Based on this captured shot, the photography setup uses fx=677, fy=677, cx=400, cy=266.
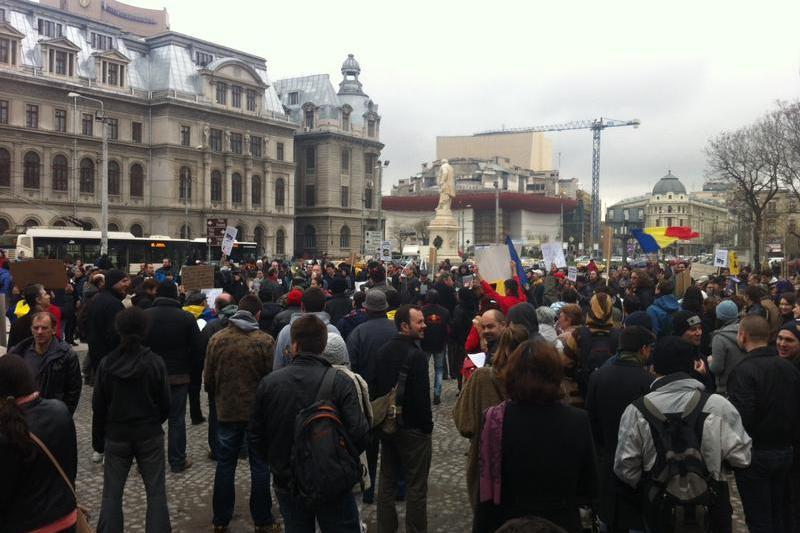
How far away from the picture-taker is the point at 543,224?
143750mm

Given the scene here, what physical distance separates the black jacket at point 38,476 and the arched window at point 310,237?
6756 cm

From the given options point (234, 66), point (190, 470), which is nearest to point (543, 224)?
point (234, 66)

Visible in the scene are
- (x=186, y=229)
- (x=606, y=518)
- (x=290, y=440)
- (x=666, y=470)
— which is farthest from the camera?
(x=186, y=229)

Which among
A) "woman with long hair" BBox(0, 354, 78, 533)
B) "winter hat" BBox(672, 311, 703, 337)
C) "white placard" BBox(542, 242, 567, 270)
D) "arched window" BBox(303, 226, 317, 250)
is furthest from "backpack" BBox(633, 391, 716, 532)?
"arched window" BBox(303, 226, 317, 250)

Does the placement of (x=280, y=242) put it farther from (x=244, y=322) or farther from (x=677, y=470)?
(x=677, y=470)

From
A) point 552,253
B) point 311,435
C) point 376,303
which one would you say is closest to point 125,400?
point 311,435

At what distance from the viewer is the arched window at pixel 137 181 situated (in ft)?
178

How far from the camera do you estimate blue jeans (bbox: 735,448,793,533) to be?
195 inches

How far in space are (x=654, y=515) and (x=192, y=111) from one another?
57166mm

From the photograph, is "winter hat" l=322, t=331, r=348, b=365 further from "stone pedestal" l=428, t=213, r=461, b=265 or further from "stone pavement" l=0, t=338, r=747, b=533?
"stone pedestal" l=428, t=213, r=461, b=265

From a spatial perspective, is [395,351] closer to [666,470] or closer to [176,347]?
[666,470]

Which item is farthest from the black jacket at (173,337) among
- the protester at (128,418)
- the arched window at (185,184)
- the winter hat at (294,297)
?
the arched window at (185,184)

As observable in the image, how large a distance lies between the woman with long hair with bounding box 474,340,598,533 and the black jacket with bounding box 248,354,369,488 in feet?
2.99

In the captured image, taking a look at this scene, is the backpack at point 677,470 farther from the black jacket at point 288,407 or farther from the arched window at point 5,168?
the arched window at point 5,168
